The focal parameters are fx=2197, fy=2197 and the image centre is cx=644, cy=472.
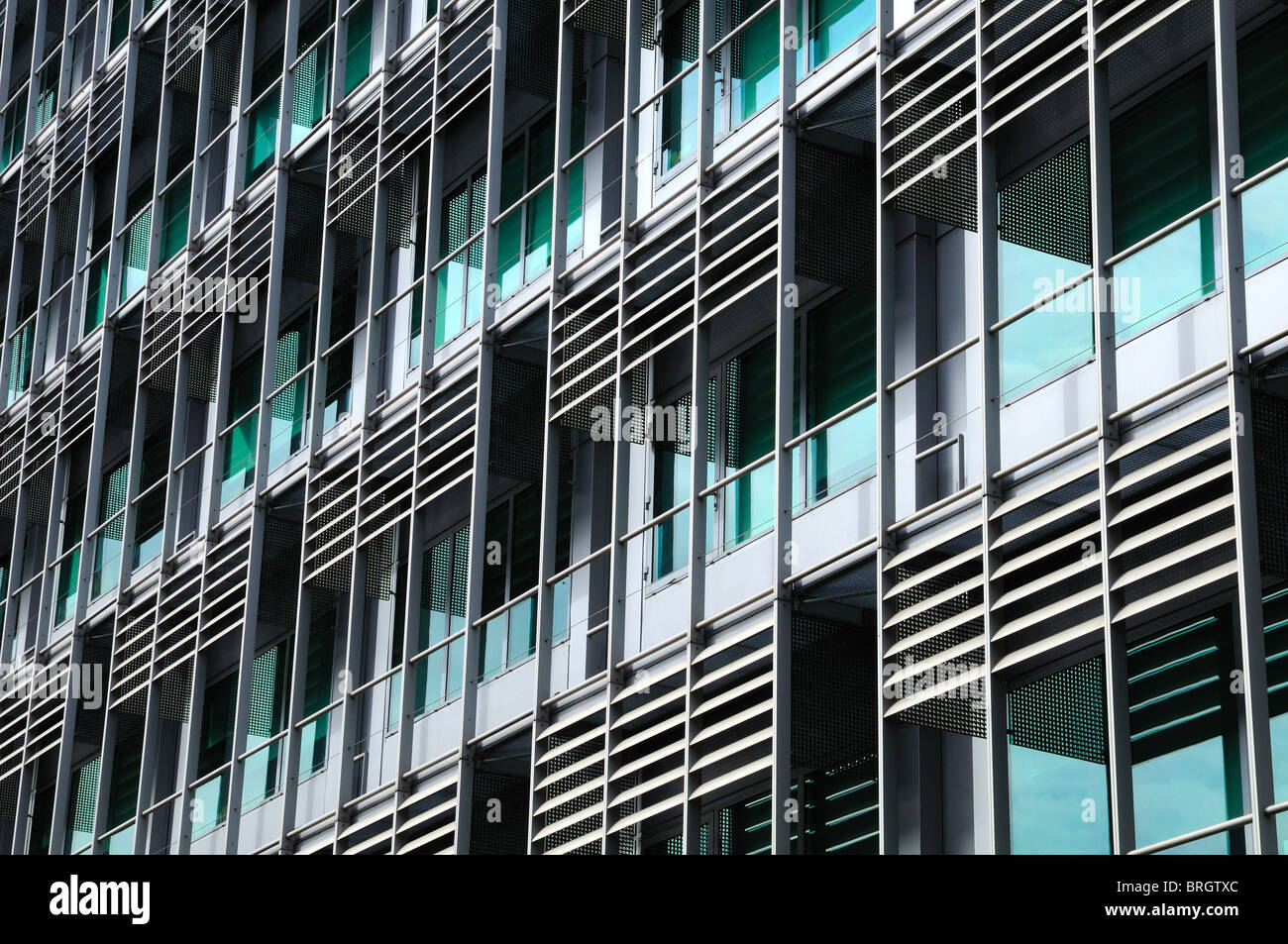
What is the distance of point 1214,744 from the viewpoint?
14.5 metres

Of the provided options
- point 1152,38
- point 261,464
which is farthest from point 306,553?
point 1152,38

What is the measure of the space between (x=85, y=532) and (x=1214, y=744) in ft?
66.7

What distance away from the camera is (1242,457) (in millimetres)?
13391

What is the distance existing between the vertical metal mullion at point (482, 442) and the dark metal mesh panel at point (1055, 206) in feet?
21.7

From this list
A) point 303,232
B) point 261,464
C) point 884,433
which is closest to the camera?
point 884,433

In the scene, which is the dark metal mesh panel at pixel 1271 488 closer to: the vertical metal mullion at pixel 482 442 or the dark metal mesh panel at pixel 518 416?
the vertical metal mullion at pixel 482 442

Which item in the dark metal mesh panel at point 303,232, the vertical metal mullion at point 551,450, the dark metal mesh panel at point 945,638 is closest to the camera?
the dark metal mesh panel at point 945,638

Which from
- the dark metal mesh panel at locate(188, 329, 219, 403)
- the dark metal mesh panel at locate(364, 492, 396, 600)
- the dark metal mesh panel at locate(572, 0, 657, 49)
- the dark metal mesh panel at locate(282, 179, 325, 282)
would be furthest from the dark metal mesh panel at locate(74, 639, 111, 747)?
the dark metal mesh panel at locate(572, 0, 657, 49)

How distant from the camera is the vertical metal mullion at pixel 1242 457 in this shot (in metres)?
12.8

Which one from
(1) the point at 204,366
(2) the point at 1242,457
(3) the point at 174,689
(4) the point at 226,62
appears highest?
(4) the point at 226,62

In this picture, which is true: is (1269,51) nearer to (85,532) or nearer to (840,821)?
(840,821)

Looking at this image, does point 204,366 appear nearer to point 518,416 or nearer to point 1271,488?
point 518,416

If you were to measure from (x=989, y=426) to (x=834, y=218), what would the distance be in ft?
11.2

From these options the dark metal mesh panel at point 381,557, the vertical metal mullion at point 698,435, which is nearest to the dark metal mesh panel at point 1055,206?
the vertical metal mullion at point 698,435
